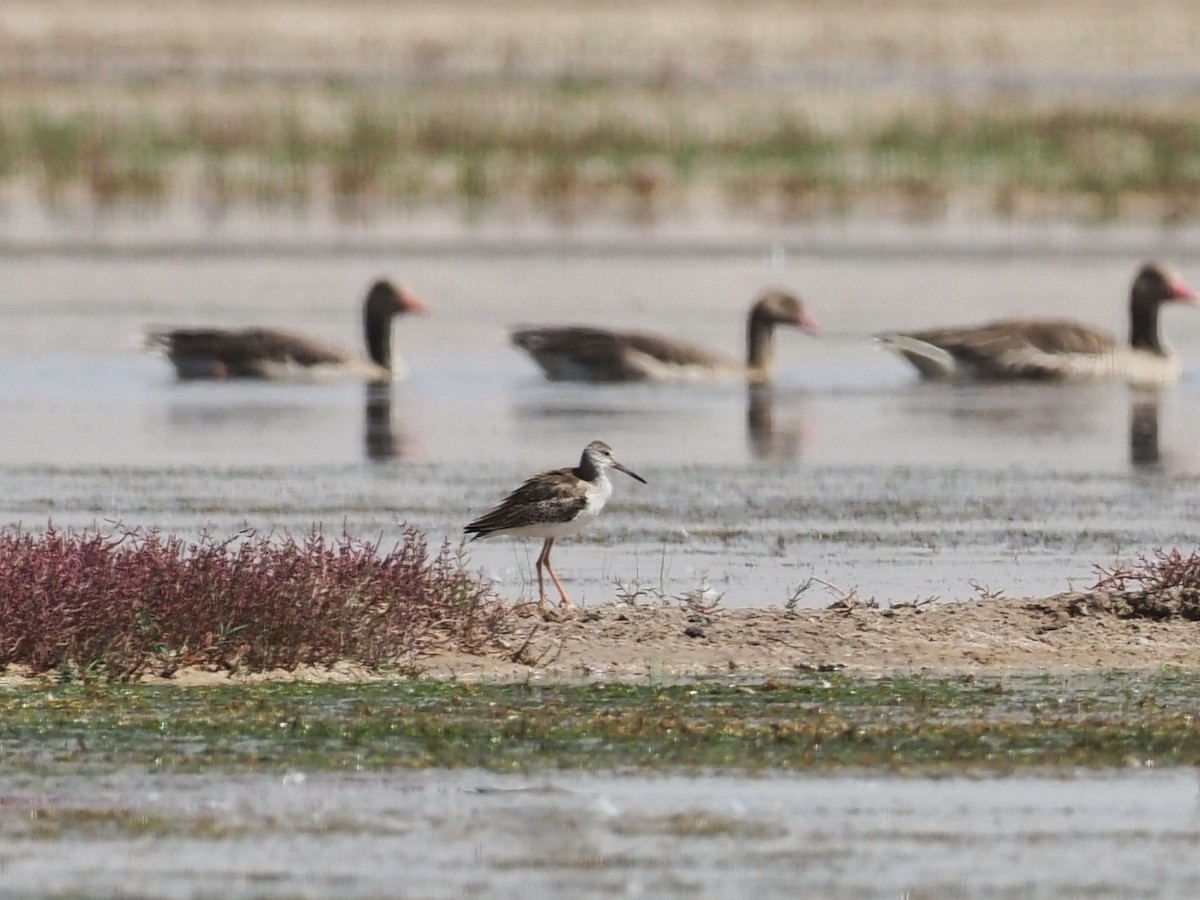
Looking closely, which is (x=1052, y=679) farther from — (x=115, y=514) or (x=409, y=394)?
(x=409, y=394)

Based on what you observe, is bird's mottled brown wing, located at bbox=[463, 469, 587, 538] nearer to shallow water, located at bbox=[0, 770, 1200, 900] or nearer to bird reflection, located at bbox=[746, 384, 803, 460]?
shallow water, located at bbox=[0, 770, 1200, 900]

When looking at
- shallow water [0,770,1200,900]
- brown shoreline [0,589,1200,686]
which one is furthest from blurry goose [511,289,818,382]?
shallow water [0,770,1200,900]

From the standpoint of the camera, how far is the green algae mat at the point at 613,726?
9555 millimetres

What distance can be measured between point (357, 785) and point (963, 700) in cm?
256

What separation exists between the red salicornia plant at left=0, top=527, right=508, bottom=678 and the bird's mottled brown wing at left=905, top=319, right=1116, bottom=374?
47.1 feet

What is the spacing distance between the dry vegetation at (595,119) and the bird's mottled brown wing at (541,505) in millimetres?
27522

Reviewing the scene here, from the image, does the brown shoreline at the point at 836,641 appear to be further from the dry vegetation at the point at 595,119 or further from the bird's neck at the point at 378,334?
the dry vegetation at the point at 595,119

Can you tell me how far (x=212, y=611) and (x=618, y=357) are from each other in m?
14.2

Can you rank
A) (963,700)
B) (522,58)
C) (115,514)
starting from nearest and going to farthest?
(963,700), (115,514), (522,58)

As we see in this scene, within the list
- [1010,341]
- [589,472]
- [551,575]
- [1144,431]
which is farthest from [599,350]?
[551,575]

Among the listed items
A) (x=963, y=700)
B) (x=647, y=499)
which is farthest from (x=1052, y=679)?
(x=647, y=499)

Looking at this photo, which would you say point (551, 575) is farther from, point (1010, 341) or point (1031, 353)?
point (1031, 353)

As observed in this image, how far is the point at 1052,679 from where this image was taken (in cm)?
1135

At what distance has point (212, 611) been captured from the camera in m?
11.1
